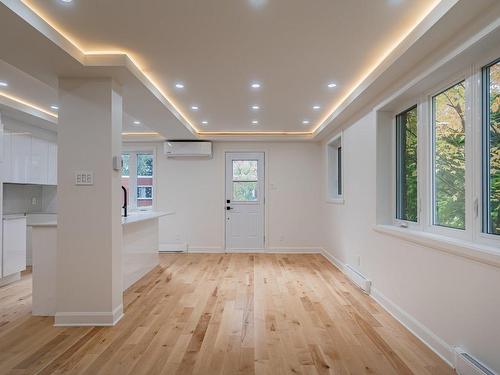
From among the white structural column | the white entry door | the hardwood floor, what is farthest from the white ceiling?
the white entry door

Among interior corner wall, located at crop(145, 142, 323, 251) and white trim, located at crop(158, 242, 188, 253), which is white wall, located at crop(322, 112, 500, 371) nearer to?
interior corner wall, located at crop(145, 142, 323, 251)

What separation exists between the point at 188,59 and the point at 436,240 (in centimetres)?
257

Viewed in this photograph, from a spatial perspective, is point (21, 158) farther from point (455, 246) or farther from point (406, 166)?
point (455, 246)

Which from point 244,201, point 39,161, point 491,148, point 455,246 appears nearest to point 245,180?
point 244,201

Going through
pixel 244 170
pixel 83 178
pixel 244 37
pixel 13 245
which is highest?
pixel 244 37

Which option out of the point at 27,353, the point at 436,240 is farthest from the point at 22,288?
the point at 436,240

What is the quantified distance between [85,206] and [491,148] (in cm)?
322

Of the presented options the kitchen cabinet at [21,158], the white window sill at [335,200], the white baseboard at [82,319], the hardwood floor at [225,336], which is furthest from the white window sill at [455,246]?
the kitchen cabinet at [21,158]

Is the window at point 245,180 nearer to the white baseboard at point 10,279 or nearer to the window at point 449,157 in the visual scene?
the white baseboard at point 10,279

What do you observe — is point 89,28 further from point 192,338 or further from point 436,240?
point 436,240

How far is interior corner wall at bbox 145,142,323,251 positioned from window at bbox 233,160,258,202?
0.84 ft

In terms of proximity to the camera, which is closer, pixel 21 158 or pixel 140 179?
pixel 21 158

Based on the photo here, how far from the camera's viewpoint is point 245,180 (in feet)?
22.6

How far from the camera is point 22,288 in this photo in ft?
13.8
